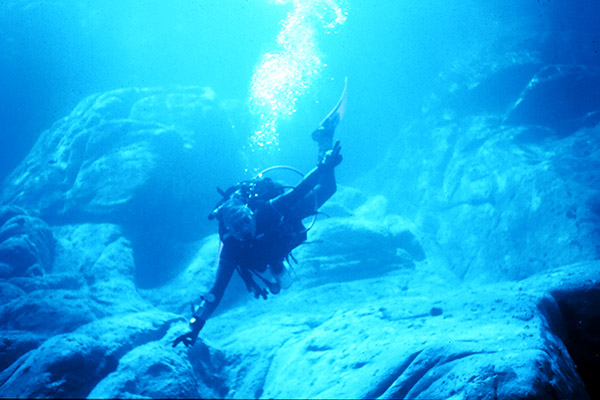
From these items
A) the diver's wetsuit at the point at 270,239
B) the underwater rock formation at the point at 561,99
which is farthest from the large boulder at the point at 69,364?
the underwater rock formation at the point at 561,99

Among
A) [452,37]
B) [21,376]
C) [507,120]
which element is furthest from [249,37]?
[21,376]

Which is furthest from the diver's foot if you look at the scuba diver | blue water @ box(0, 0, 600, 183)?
blue water @ box(0, 0, 600, 183)

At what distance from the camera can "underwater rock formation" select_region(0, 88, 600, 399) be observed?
3602mm

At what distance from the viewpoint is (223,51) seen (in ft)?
58.6

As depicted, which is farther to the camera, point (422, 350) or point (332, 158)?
point (332, 158)

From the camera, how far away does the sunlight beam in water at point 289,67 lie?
16094mm

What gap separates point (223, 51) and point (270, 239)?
15.9 metres

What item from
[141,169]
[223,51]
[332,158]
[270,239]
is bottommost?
[270,239]

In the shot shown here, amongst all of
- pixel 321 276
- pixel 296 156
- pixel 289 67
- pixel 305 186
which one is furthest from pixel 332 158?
pixel 289 67

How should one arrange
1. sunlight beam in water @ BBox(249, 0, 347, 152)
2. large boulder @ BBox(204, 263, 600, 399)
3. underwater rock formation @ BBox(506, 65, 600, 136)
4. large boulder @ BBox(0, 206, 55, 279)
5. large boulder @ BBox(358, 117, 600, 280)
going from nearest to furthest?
large boulder @ BBox(204, 263, 600, 399), large boulder @ BBox(0, 206, 55, 279), large boulder @ BBox(358, 117, 600, 280), underwater rock formation @ BBox(506, 65, 600, 136), sunlight beam in water @ BBox(249, 0, 347, 152)

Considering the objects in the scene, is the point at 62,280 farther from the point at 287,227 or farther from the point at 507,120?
the point at 507,120

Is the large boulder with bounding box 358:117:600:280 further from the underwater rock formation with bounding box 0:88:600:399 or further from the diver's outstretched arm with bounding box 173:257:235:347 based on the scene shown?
the diver's outstretched arm with bounding box 173:257:235:347

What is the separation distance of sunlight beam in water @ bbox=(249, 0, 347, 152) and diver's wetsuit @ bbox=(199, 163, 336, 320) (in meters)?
11.1

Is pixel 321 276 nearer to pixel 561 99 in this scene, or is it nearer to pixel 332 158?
pixel 332 158
